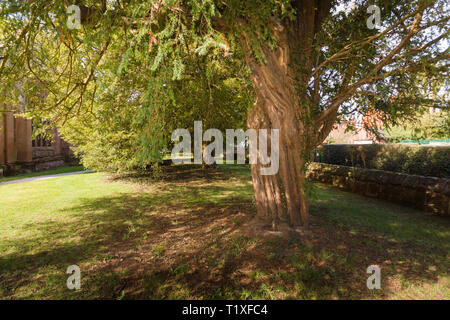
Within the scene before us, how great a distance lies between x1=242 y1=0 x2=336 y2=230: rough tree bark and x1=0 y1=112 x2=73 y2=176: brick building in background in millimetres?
14854

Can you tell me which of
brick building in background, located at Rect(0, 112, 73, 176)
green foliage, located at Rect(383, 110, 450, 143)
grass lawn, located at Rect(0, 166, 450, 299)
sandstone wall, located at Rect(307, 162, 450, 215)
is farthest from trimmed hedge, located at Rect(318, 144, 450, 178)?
brick building in background, located at Rect(0, 112, 73, 176)

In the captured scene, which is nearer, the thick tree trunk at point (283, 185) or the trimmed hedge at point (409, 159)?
the thick tree trunk at point (283, 185)

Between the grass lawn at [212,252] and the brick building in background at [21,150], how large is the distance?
37.6 feet

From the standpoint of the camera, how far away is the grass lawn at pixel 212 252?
3.55m

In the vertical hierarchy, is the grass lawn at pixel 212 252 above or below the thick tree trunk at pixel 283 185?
below

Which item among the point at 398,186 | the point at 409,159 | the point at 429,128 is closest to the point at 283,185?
the point at 429,128

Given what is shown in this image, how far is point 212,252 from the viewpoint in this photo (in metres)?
4.68

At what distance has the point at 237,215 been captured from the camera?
6691mm

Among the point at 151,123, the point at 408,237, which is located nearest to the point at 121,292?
the point at 151,123

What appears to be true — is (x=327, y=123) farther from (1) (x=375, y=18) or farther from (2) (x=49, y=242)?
(2) (x=49, y=242)

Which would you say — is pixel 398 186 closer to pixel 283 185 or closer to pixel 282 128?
pixel 283 185

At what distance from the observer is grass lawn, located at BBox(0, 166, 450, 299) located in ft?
11.7

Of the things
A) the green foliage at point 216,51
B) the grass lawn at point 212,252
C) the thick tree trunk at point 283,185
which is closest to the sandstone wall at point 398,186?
the grass lawn at point 212,252

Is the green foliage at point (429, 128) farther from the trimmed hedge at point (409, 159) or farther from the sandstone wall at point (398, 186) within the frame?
the sandstone wall at point (398, 186)
